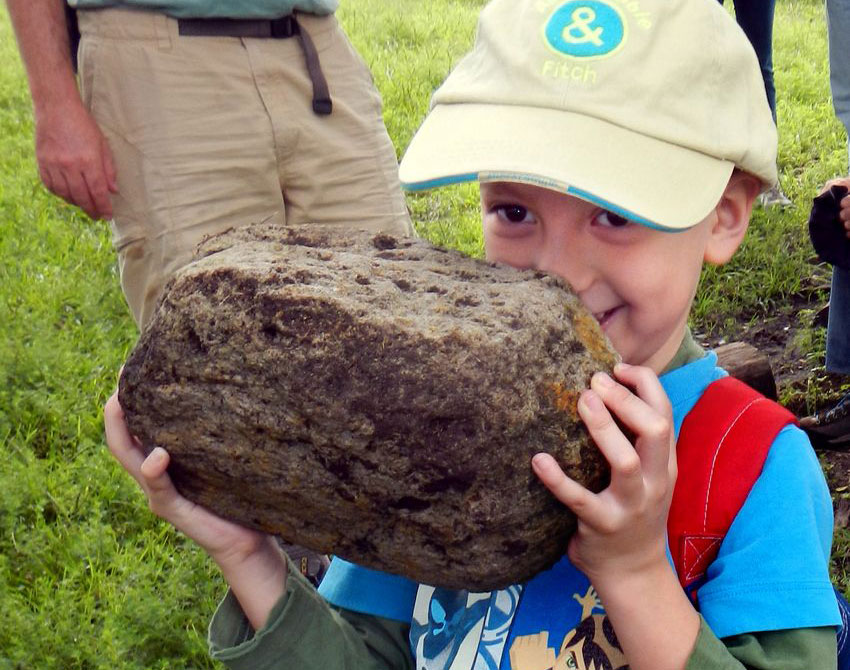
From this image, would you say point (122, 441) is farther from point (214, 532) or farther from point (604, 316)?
point (604, 316)

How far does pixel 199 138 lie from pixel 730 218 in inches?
81.9

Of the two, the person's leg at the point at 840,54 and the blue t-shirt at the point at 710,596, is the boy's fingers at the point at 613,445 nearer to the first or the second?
the blue t-shirt at the point at 710,596

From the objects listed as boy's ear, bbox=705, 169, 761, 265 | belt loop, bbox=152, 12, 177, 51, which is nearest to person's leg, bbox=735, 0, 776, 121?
belt loop, bbox=152, 12, 177, 51

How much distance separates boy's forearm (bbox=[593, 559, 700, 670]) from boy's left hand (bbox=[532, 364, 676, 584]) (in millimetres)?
18

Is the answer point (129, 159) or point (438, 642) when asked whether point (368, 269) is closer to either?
point (438, 642)

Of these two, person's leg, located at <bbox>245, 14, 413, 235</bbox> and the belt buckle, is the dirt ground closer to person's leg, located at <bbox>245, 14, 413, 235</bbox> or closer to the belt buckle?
person's leg, located at <bbox>245, 14, 413, 235</bbox>

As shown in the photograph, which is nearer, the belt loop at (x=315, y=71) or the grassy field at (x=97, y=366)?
the grassy field at (x=97, y=366)

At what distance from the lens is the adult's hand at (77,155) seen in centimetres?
328

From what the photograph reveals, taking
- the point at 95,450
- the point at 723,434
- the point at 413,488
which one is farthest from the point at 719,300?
the point at 413,488

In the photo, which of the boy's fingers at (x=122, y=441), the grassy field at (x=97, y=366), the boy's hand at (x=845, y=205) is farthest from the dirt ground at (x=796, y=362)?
the boy's fingers at (x=122, y=441)

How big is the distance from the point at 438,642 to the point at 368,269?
26.7 inches

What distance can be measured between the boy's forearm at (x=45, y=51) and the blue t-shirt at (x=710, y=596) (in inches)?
88.7

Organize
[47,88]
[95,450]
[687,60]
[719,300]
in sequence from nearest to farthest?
[687,60] < [47,88] < [95,450] < [719,300]

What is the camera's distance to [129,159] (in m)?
3.35
